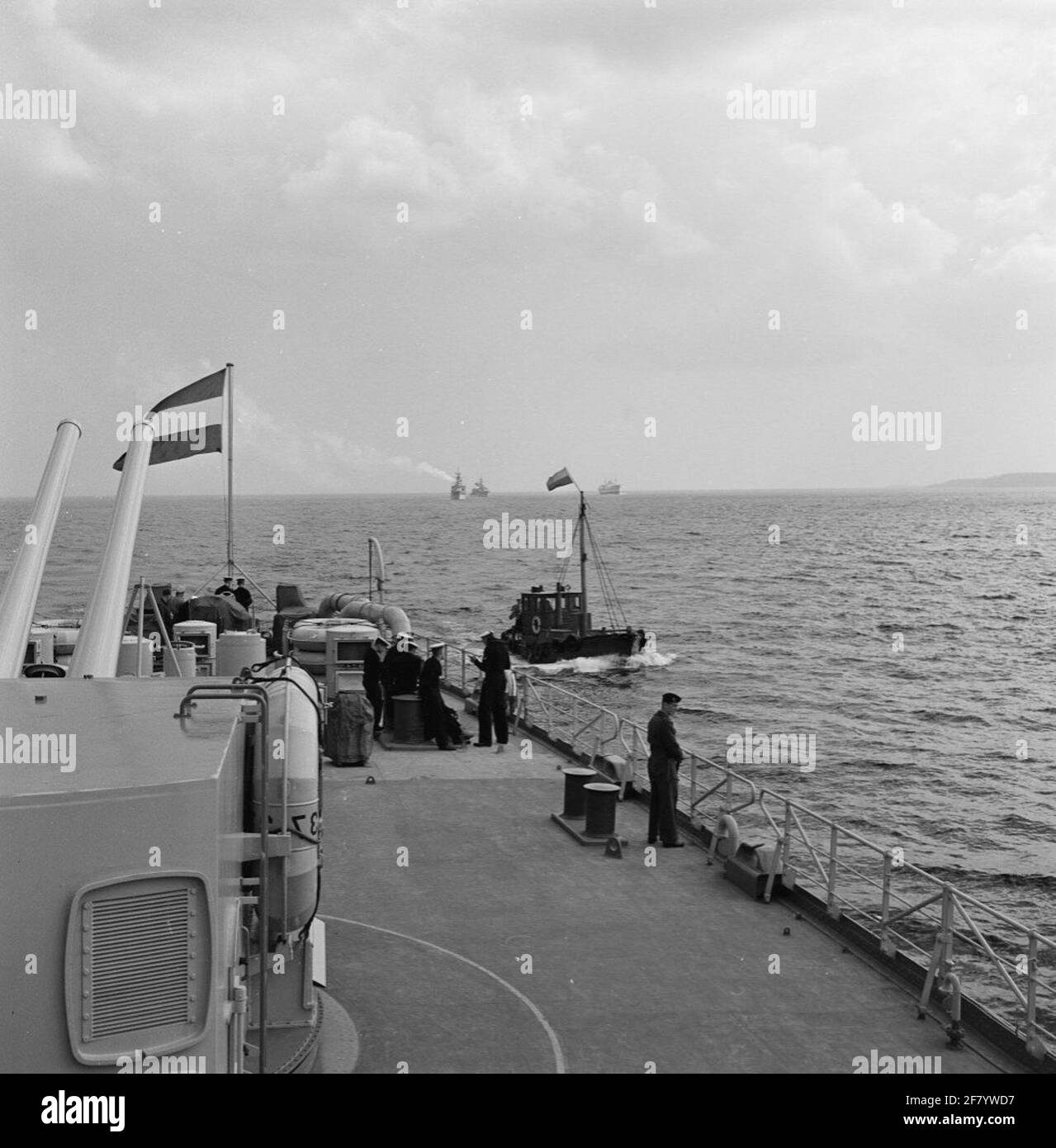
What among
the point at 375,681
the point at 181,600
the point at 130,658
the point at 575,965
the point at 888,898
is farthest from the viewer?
the point at 181,600

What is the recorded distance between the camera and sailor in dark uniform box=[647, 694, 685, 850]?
12.8 metres

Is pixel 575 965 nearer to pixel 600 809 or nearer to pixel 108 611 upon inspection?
pixel 600 809

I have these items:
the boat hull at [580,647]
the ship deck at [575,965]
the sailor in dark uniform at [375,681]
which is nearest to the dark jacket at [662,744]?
the ship deck at [575,965]

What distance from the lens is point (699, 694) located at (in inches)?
1810

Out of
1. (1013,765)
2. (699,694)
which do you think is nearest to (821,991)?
(1013,765)

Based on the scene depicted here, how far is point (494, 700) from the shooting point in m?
18.1

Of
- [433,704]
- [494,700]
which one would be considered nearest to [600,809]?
[494,700]

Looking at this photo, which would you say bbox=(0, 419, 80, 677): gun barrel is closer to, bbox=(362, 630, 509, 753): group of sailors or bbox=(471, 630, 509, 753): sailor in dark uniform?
bbox=(362, 630, 509, 753): group of sailors

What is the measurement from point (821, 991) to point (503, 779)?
7.18 meters

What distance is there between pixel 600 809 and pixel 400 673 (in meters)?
6.35

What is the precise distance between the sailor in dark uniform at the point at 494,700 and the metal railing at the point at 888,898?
65 centimetres

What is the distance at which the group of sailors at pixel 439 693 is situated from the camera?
17.8 metres
